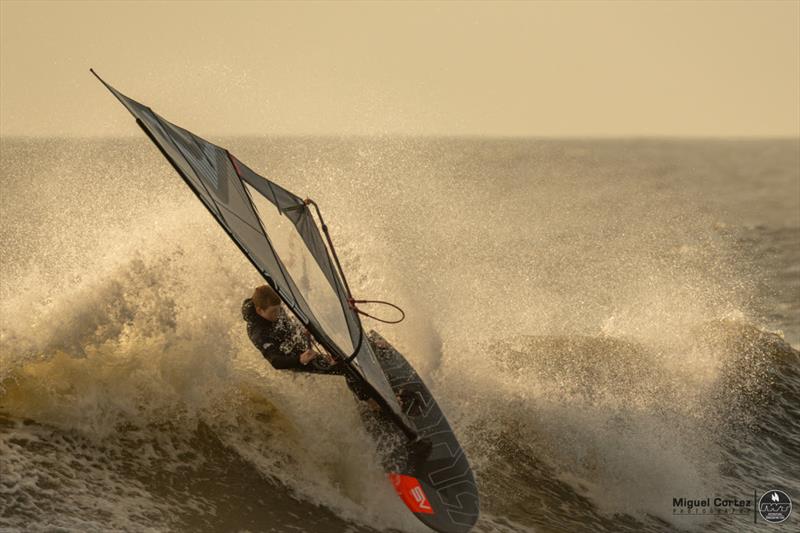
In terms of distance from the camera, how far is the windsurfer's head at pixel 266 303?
6.53 metres

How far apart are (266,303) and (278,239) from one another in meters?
0.54

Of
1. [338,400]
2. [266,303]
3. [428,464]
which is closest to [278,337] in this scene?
[266,303]

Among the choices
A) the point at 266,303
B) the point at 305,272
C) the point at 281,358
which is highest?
the point at 305,272

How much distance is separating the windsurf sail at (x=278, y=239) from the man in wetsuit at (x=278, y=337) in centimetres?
34

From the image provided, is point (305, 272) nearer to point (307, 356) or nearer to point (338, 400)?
point (307, 356)

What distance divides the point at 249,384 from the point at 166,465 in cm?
Answer: 127

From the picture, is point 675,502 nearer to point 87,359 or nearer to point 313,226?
point 313,226

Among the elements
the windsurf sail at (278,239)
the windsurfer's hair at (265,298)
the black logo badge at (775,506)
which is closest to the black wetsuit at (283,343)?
the windsurfer's hair at (265,298)

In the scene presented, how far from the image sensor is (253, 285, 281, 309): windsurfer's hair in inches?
257

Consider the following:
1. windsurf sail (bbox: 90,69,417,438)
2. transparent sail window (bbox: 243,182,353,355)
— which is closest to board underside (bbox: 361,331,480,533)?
windsurf sail (bbox: 90,69,417,438)

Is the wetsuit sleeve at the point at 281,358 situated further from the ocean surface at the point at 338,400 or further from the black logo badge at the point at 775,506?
the black logo badge at the point at 775,506

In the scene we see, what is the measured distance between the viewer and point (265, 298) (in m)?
6.54

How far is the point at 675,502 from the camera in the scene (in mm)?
7508

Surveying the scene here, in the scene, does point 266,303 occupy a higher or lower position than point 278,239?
lower
